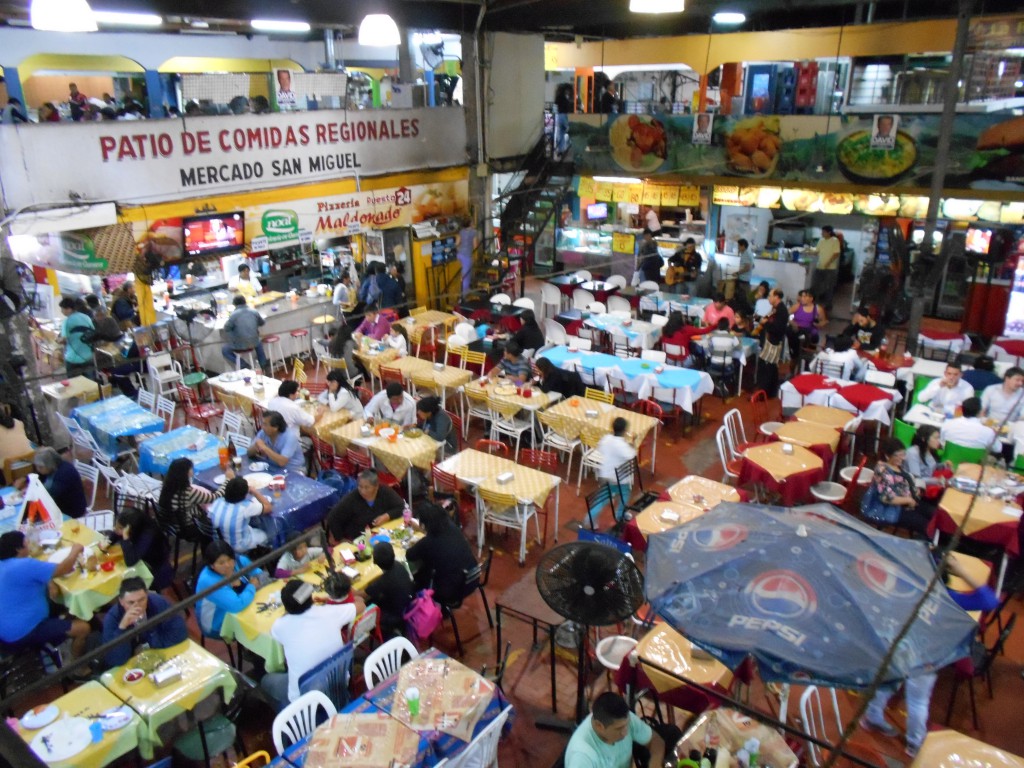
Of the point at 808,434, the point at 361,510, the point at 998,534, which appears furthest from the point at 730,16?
the point at 361,510

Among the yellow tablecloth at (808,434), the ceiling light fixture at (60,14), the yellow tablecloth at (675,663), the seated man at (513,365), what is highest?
the ceiling light fixture at (60,14)

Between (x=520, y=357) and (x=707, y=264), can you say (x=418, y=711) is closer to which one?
(x=520, y=357)

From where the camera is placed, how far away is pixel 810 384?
10.5m

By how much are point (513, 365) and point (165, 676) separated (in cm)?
652

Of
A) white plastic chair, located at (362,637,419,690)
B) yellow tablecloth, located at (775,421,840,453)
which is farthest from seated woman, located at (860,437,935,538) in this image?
white plastic chair, located at (362,637,419,690)

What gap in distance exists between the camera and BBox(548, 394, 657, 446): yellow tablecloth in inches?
373

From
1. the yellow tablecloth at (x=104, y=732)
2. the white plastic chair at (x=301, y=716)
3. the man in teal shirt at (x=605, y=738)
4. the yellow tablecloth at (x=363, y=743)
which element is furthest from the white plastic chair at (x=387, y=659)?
the man in teal shirt at (x=605, y=738)

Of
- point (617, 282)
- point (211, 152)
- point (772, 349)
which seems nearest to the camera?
point (772, 349)

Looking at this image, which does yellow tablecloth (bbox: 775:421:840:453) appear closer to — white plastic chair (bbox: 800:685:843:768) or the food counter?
white plastic chair (bbox: 800:685:843:768)

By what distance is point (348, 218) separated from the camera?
1499 centimetres

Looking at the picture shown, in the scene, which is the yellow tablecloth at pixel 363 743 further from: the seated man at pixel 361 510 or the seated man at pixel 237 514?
the seated man at pixel 237 514

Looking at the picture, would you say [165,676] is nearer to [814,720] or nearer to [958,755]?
[814,720]

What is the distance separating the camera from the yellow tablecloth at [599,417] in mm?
9477

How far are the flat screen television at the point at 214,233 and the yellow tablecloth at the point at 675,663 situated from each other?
10.2 m
